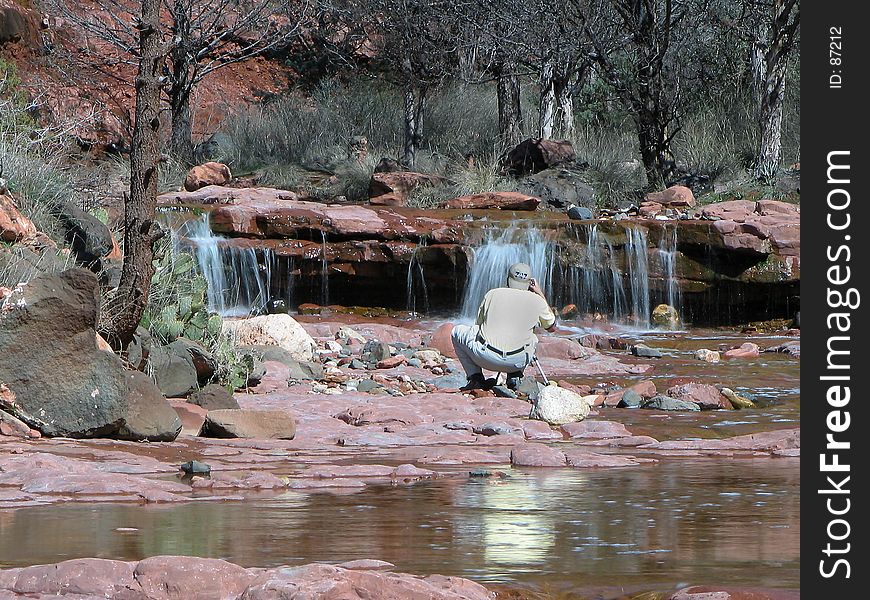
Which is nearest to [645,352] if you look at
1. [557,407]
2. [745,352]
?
[745,352]

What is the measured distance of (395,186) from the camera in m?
23.2

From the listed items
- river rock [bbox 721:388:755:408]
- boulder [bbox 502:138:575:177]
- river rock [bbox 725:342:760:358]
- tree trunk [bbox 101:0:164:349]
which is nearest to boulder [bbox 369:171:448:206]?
boulder [bbox 502:138:575:177]

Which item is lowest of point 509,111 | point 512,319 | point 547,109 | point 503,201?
point 512,319

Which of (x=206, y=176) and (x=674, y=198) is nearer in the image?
(x=674, y=198)

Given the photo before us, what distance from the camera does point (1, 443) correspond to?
7539mm

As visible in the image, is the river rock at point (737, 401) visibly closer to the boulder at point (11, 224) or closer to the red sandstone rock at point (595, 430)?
the red sandstone rock at point (595, 430)

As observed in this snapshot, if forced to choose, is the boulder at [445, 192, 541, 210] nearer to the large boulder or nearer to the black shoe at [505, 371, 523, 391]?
the black shoe at [505, 371, 523, 391]

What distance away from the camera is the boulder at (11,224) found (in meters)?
11.2

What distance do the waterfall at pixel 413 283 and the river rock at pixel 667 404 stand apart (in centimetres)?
857

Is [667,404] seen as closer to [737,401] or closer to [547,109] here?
[737,401]

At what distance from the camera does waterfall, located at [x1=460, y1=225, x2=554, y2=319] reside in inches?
760

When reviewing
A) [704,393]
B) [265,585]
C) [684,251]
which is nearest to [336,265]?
[684,251]

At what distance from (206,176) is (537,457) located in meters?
17.1

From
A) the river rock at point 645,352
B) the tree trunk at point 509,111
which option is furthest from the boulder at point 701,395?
the tree trunk at point 509,111
